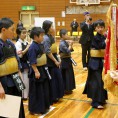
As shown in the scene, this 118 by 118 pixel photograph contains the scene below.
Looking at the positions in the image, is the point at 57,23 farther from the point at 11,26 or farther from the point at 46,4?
the point at 11,26

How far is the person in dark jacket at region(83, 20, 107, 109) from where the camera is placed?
4.68 m

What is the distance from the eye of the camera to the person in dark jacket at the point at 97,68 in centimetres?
468

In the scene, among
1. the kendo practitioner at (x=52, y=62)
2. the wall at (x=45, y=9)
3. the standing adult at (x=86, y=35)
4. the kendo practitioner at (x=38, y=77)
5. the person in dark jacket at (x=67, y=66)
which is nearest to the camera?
the kendo practitioner at (x=38, y=77)

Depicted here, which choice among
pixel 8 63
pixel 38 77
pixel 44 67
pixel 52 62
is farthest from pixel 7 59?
pixel 52 62

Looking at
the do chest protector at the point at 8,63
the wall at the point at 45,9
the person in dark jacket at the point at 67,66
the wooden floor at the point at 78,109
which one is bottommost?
the wooden floor at the point at 78,109

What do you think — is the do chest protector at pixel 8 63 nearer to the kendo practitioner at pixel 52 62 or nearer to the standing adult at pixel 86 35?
the kendo practitioner at pixel 52 62

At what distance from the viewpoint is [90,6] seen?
18.2 meters

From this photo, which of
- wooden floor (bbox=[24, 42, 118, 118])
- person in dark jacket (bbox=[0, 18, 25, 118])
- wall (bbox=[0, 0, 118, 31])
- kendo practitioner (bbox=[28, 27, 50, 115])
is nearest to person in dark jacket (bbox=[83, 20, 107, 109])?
wooden floor (bbox=[24, 42, 118, 118])

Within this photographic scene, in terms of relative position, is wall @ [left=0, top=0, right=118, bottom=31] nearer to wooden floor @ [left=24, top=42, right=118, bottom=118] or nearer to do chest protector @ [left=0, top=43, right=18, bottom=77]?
wooden floor @ [left=24, top=42, right=118, bottom=118]

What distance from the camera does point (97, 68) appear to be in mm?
4766

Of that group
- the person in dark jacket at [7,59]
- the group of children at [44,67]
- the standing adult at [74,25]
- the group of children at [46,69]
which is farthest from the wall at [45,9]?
the person in dark jacket at [7,59]

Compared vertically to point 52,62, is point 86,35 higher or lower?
higher

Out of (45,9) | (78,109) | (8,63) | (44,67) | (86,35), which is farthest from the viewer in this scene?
(45,9)

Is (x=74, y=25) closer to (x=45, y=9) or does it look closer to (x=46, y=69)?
(x=45, y=9)
